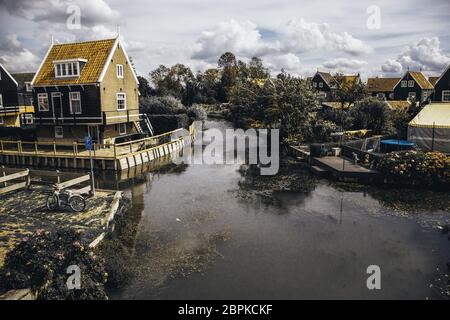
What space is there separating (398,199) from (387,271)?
380 inches

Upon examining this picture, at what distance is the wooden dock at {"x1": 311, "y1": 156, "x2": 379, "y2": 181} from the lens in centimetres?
2478

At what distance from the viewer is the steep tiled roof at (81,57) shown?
3434cm

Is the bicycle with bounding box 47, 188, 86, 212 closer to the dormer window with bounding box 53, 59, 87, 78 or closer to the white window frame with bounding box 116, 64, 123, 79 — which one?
the dormer window with bounding box 53, 59, 87, 78

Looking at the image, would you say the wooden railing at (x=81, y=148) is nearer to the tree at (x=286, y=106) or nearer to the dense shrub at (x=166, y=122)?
the dense shrub at (x=166, y=122)

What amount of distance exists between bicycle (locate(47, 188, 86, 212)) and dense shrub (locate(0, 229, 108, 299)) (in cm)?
648

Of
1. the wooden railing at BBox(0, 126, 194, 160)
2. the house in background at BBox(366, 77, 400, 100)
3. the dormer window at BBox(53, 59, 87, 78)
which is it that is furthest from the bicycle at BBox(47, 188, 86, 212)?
the house in background at BBox(366, 77, 400, 100)

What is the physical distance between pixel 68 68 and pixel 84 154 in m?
9.48

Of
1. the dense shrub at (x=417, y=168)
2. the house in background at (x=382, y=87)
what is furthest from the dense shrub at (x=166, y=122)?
the house in background at (x=382, y=87)
